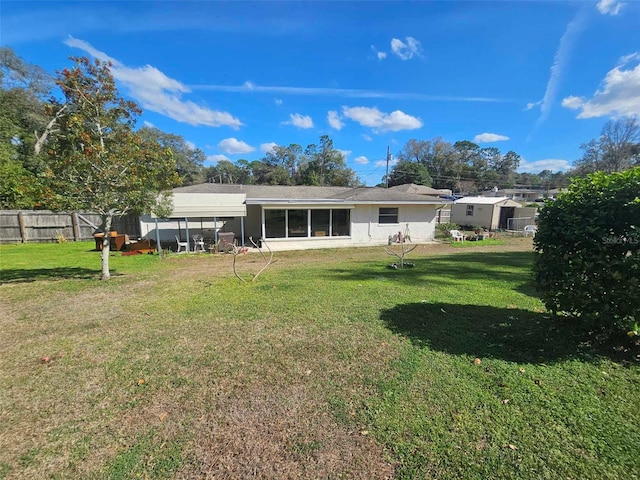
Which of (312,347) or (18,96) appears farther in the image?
(18,96)

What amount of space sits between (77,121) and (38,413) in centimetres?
659

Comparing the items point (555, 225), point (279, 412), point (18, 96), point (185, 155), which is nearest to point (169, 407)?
point (279, 412)

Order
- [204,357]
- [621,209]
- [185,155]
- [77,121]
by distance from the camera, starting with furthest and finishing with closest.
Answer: [185,155]
[77,121]
[204,357]
[621,209]

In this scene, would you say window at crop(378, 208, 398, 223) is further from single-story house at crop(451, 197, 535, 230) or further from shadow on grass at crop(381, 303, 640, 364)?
shadow on grass at crop(381, 303, 640, 364)

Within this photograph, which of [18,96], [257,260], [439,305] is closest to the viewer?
[439,305]

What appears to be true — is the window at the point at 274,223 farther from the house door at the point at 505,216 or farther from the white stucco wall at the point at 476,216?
the house door at the point at 505,216

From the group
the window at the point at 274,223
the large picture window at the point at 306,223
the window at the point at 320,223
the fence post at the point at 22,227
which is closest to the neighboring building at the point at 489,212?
the large picture window at the point at 306,223

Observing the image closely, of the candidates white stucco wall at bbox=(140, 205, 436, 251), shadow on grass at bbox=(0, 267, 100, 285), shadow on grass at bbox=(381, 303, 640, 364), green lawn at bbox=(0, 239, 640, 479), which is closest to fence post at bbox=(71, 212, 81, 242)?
white stucco wall at bbox=(140, 205, 436, 251)

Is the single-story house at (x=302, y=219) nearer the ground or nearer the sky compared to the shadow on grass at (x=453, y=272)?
nearer the sky

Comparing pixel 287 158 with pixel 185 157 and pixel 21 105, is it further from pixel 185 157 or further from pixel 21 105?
pixel 21 105

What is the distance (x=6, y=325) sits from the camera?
16.0ft

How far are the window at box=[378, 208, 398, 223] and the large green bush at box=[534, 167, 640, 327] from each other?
13141 mm

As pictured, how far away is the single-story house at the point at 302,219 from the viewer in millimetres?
15359

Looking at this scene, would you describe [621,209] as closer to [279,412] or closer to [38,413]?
[279,412]
